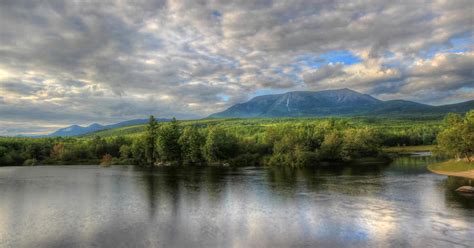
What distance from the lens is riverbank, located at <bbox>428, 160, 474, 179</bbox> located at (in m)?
78.5

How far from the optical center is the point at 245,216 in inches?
1620

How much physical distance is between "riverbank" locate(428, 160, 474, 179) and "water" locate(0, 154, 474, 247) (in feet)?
43.3

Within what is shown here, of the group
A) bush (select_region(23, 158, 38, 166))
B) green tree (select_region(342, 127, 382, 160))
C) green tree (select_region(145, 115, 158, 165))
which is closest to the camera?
green tree (select_region(342, 127, 382, 160))

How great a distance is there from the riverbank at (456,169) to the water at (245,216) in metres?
13.2

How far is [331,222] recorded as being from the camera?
122 feet

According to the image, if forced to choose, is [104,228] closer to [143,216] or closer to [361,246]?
[143,216]

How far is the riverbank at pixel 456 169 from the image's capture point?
78.5m

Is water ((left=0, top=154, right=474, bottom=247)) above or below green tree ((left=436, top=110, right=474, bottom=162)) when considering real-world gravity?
below

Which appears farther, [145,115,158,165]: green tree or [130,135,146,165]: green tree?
[130,135,146,165]: green tree

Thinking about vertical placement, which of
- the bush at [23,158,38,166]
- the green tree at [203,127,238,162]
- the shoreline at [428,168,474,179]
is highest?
the green tree at [203,127,238,162]

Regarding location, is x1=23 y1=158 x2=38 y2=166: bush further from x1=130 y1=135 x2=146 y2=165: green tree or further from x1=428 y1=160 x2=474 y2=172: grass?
x1=428 y1=160 x2=474 y2=172: grass

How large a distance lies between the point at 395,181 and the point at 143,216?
50902 mm

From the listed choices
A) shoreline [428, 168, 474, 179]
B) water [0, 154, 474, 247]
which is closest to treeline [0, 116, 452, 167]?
shoreline [428, 168, 474, 179]

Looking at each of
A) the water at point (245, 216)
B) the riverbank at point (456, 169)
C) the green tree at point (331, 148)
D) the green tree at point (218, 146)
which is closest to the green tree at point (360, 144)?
the green tree at point (331, 148)
